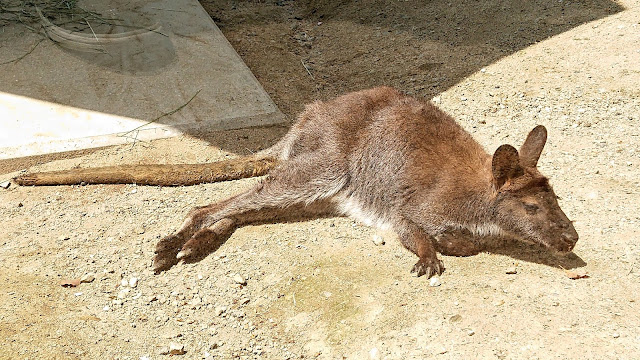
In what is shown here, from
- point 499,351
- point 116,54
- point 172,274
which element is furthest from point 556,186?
point 116,54

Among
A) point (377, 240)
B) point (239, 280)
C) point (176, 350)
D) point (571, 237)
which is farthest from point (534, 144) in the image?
point (176, 350)

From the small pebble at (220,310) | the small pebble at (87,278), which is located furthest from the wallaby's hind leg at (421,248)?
the small pebble at (87,278)

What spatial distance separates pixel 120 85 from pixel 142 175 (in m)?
1.76

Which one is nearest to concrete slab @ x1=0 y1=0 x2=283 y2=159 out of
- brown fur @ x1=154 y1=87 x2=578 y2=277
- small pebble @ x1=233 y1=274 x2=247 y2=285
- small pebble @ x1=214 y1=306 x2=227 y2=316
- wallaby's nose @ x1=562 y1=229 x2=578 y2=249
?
brown fur @ x1=154 y1=87 x2=578 y2=277

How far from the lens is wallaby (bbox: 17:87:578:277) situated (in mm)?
4559

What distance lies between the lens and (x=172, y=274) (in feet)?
15.3

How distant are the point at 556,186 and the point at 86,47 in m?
5.18

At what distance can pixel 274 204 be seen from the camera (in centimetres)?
523

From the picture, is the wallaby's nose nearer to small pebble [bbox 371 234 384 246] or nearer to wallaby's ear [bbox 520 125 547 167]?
wallaby's ear [bbox 520 125 547 167]

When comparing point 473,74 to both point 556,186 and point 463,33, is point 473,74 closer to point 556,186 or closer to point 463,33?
point 463,33

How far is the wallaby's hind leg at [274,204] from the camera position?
16.5 feet

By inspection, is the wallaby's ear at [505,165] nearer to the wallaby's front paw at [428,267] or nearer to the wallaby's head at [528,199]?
the wallaby's head at [528,199]

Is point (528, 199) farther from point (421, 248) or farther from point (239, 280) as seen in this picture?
point (239, 280)

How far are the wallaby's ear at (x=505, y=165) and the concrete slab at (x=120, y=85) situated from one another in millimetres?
2830
